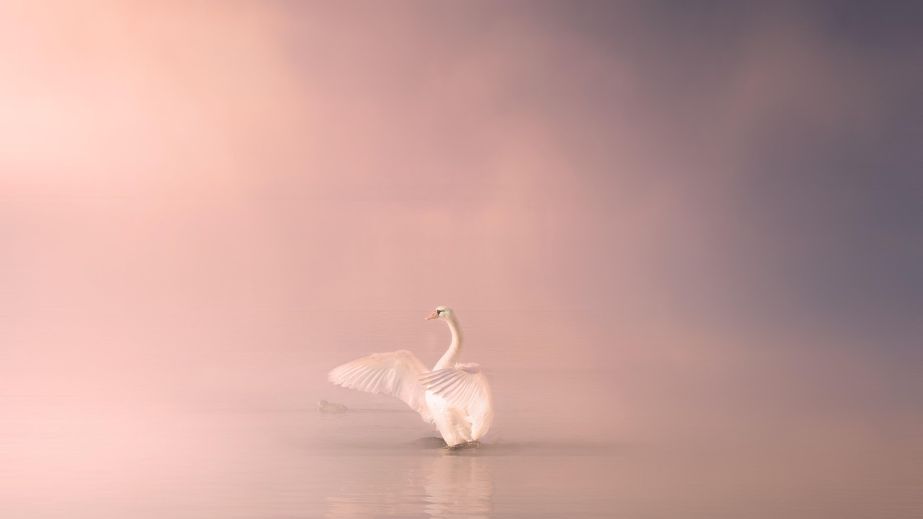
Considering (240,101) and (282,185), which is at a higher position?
(240,101)

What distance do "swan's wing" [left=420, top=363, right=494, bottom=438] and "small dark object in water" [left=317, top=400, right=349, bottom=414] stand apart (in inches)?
42.9

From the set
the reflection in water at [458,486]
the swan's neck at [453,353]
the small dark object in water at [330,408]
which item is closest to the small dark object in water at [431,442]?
the reflection in water at [458,486]

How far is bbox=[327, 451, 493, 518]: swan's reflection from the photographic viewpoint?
11.3 ft

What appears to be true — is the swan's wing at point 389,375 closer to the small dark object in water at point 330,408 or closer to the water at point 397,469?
the water at point 397,469

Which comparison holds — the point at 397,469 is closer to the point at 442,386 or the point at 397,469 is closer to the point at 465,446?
the point at 442,386

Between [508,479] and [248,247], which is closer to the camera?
[508,479]

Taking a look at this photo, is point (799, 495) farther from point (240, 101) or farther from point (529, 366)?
point (240, 101)

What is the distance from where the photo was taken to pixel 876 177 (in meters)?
12.8

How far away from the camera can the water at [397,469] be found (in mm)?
3535

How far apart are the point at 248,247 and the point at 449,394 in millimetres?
7924

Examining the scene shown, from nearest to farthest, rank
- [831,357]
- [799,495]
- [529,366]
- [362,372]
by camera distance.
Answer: [799,495] → [362,372] → [529,366] → [831,357]

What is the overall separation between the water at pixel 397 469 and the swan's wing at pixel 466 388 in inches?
6.0

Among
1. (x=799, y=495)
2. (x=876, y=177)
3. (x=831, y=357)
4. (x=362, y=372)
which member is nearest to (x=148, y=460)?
(x=362, y=372)

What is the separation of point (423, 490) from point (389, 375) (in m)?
0.81
